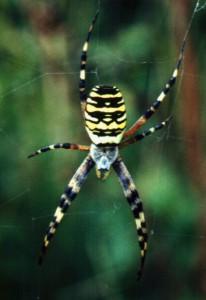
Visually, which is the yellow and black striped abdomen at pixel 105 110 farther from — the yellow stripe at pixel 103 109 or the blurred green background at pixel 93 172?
the blurred green background at pixel 93 172

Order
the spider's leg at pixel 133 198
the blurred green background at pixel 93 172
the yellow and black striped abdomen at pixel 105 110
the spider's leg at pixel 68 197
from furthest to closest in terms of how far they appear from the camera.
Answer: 1. the blurred green background at pixel 93 172
2. the spider's leg at pixel 133 198
3. the spider's leg at pixel 68 197
4. the yellow and black striped abdomen at pixel 105 110

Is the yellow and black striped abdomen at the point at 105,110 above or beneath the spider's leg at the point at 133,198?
above

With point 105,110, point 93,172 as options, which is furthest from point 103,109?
point 93,172

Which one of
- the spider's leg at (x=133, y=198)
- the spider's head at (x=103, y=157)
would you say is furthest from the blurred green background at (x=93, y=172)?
the spider's head at (x=103, y=157)

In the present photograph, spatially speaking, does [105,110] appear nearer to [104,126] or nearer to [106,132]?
[104,126]

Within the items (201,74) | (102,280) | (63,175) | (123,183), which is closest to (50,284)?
(102,280)

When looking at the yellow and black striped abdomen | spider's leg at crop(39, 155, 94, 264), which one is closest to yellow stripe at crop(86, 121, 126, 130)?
the yellow and black striped abdomen

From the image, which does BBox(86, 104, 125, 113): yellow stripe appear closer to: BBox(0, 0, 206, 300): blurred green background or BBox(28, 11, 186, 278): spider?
BBox(28, 11, 186, 278): spider

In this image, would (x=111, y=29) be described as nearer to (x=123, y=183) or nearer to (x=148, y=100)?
(x=148, y=100)
